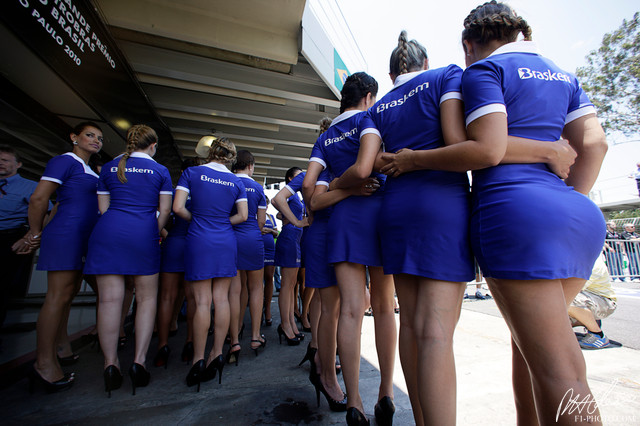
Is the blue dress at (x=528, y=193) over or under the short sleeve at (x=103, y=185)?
under

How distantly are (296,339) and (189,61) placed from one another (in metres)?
4.09

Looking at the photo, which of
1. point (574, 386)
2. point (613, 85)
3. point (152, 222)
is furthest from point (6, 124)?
point (613, 85)

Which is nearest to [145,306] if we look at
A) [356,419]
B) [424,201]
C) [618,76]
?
[356,419]

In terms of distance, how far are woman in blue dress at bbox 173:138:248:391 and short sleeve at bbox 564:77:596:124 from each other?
92.8 inches

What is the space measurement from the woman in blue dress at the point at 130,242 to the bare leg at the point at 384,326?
5.90 ft

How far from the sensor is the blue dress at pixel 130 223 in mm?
2213

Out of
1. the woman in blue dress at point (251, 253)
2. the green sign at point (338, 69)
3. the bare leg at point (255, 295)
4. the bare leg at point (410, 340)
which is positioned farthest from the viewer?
the green sign at point (338, 69)

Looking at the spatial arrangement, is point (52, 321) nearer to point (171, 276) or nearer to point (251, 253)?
point (171, 276)

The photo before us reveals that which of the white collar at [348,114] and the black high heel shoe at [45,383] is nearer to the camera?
the white collar at [348,114]

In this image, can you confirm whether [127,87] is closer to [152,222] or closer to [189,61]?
[189,61]

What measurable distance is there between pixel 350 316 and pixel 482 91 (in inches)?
50.2

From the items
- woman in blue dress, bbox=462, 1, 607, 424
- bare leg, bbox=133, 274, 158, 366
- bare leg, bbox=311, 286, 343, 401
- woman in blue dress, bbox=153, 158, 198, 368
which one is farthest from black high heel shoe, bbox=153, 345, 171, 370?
woman in blue dress, bbox=462, 1, 607, 424

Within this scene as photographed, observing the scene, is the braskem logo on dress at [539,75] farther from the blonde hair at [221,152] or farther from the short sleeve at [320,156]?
the blonde hair at [221,152]

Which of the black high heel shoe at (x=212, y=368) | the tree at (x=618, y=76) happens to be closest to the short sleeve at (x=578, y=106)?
the black high heel shoe at (x=212, y=368)
